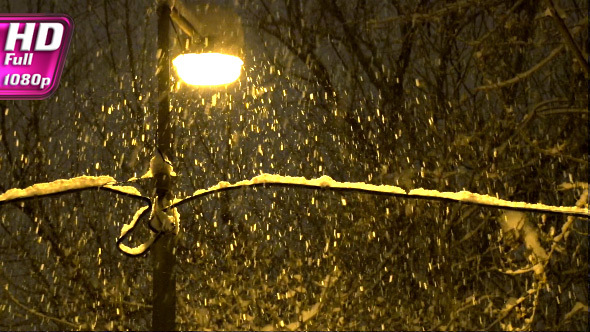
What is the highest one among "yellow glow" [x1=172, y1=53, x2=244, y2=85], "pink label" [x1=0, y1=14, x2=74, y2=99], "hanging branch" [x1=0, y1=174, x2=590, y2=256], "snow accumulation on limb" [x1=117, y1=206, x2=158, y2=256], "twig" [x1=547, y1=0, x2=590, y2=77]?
"pink label" [x1=0, y1=14, x2=74, y2=99]

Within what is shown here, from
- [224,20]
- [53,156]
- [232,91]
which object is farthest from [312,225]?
[224,20]

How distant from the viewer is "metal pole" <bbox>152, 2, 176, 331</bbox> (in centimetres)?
454

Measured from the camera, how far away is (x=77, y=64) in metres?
18.5

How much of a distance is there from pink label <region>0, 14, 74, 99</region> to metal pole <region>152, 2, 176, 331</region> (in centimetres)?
1107

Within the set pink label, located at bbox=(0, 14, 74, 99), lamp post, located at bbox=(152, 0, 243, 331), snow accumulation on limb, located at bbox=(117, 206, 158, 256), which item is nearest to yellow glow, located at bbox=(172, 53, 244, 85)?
lamp post, located at bbox=(152, 0, 243, 331)

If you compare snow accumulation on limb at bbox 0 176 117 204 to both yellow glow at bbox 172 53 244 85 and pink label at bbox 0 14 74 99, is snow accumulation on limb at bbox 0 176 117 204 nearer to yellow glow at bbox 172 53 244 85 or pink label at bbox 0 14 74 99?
yellow glow at bbox 172 53 244 85

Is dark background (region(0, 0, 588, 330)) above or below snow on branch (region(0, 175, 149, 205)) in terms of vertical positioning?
above

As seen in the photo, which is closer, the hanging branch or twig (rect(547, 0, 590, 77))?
the hanging branch

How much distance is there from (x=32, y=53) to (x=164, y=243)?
12.0 metres

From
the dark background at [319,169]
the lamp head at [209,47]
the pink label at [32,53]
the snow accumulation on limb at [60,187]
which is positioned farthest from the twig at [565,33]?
the pink label at [32,53]

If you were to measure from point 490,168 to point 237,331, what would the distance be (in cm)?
429

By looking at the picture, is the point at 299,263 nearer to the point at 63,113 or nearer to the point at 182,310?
the point at 182,310

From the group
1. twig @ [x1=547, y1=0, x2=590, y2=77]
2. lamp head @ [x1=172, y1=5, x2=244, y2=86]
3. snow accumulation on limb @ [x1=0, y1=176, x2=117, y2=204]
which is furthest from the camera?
twig @ [x1=547, y1=0, x2=590, y2=77]

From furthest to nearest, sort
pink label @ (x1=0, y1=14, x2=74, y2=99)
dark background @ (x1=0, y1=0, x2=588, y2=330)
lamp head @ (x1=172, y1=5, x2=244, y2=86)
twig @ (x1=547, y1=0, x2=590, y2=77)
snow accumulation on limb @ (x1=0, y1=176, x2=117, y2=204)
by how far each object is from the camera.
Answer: pink label @ (x1=0, y1=14, x2=74, y2=99), dark background @ (x1=0, y1=0, x2=588, y2=330), twig @ (x1=547, y1=0, x2=590, y2=77), lamp head @ (x1=172, y1=5, x2=244, y2=86), snow accumulation on limb @ (x1=0, y1=176, x2=117, y2=204)
